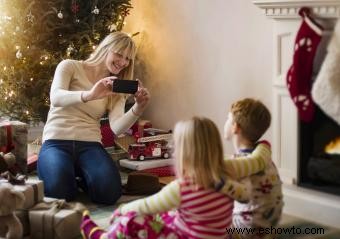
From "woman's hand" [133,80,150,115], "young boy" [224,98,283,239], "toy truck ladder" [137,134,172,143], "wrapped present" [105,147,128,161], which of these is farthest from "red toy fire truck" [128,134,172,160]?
"young boy" [224,98,283,239]

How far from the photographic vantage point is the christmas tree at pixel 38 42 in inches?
127

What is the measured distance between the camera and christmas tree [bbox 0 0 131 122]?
3.23 m

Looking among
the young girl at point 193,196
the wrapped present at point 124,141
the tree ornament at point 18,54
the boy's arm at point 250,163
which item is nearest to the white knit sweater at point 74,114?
Answer: the tree ornament at point 18,54

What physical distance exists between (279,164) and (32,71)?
156 cm

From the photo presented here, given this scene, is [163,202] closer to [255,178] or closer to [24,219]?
[255,178]

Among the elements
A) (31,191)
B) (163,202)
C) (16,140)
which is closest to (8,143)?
(16,140)

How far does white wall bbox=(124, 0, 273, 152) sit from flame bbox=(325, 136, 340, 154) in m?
0.46

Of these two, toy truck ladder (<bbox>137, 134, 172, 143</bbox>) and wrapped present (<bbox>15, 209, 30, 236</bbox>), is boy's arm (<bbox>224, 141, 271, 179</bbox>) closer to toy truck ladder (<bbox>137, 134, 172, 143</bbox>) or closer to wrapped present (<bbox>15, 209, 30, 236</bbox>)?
wrapped present (<bbox>15, 209, 30, 236</bbox>)

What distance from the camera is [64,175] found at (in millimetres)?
2676

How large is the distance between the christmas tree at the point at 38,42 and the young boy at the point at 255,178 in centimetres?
159

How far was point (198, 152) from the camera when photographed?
174 cm

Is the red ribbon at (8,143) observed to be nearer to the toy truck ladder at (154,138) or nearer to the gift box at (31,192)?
the gift box at (31,192)

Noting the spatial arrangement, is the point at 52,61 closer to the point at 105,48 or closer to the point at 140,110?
→ the point at 105,48

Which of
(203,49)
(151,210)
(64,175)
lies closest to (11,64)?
(64,175)
